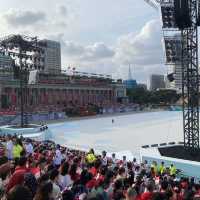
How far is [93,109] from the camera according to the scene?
3654 inches

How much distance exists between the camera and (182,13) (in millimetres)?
19859

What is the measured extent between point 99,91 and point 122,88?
14.1 metres

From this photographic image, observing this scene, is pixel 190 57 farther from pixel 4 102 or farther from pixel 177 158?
pixel 4 102

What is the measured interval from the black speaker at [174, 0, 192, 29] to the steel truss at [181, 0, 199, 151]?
17.9 inches

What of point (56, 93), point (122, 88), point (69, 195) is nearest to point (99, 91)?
point (122, 88)

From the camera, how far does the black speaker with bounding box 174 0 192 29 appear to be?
779 inches

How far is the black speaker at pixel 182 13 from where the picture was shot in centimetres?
1980

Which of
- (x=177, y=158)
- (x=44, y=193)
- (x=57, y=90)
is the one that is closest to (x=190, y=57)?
(x=177, y=158)

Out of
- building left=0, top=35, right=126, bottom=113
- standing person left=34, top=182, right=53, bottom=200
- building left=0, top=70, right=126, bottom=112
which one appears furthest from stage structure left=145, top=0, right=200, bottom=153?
building left=0, top=70, right=126, bottom=112

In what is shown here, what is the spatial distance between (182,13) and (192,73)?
3268 mm

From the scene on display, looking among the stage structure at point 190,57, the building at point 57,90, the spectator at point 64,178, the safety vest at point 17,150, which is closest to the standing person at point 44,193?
the spectator at point 64,178

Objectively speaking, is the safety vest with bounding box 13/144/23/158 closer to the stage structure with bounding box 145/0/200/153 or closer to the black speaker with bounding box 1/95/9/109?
the stage structure with bounding box 145/0/200/153

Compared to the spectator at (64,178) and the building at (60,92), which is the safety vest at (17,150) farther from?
the building at (60,92)

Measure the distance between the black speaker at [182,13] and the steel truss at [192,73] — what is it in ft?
1.49
